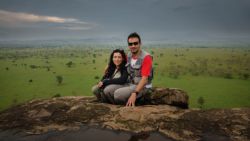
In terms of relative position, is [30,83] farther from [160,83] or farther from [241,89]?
[241,89]

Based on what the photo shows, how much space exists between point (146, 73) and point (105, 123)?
5.47 feet

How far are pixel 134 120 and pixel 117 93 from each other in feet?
3.57

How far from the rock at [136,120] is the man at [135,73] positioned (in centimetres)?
30

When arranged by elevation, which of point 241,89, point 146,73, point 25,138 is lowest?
point 241,89

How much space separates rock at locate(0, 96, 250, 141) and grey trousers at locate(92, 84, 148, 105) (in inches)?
10.4

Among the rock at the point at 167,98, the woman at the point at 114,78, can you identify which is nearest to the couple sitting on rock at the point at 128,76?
the woman at the point at 114,78

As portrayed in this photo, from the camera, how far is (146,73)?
527cm

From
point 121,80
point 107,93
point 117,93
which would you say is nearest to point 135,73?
point 121,80

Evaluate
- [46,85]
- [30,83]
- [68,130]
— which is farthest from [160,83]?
[68,130]

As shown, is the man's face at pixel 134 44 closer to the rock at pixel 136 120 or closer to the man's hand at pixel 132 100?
the man's hand at pixel 132 100

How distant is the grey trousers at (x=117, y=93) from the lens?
5.23 meters

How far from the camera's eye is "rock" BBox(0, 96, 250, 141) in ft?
12.8

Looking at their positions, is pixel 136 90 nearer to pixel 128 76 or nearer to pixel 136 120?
pixel 128 76

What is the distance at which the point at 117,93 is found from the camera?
5.28 m
